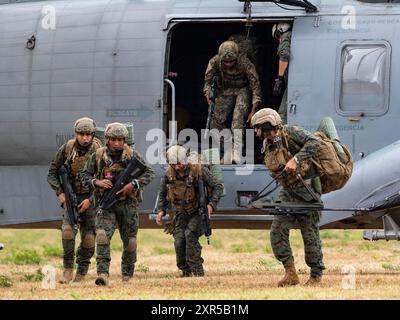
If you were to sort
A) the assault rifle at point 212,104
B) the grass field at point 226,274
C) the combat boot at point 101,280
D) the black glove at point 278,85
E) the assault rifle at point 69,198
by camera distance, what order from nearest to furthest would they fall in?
the grass field at point 226,274
the combat boot at point 101,280
the assault rifle at point 69,198
the black glove at point 278,85
the assault rifle at point 212,104

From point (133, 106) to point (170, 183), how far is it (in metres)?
1.24

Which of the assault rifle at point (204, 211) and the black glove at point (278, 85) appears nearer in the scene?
the assault rifle at point (204, 211)

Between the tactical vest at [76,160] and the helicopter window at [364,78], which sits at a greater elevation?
the helicopter window at [364,78]

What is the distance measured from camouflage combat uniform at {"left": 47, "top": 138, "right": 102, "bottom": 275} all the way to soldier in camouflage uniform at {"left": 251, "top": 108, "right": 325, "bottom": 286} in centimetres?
229

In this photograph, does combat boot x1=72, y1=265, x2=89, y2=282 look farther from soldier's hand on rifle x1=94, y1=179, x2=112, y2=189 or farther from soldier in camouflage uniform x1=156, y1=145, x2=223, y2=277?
soldier's hand on rifle x1=94, y1=179, x2=112, y2=189

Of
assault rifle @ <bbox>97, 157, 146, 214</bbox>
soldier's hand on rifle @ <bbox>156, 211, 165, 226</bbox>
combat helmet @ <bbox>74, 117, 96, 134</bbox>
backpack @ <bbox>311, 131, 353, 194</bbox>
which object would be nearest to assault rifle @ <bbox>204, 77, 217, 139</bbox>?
soldier's hand on rifle @ <bbox>156, 211, 165, 226</bbox>

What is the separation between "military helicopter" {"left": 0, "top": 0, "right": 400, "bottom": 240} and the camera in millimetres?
15742

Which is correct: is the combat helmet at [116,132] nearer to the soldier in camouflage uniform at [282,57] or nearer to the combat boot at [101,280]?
the combat boot at [101,280]

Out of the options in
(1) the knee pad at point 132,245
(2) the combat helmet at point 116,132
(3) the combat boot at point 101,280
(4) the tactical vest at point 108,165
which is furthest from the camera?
(1) the knee pad at point 132,245

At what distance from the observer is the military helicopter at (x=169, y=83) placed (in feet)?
51.6

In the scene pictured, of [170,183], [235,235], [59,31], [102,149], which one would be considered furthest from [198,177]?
[235,235]

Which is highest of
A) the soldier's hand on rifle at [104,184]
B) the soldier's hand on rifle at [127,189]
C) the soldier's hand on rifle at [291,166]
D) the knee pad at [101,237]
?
the soldier's hand on rifle at [291,166]

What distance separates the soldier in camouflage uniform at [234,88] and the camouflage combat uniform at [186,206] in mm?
780

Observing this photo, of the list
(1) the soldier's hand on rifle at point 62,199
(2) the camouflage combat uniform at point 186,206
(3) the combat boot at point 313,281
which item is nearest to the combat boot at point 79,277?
(1) the soldier's hand on rifle at point 62,199
